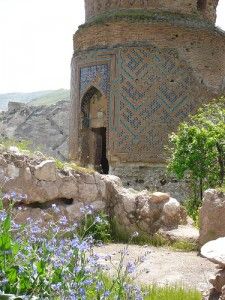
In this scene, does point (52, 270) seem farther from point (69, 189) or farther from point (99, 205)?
point (99, 205)

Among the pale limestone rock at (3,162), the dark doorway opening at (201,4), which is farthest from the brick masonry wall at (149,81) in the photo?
the pale limestone rock at (3,162)

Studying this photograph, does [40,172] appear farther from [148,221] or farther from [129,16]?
[129,16]

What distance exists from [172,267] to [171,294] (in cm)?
134

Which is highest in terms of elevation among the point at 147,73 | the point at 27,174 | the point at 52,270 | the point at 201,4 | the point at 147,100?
the point at 201,4

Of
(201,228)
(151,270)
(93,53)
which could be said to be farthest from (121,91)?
(151,270)

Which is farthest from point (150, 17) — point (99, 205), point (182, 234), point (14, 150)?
point (182, 234)

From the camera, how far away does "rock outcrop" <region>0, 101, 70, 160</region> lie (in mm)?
25109

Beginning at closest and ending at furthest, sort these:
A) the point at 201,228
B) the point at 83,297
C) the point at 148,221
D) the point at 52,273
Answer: the point at 83,297, the point at 52,273, the point at 201,228, the point at 148,221

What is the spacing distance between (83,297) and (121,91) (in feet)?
38.3

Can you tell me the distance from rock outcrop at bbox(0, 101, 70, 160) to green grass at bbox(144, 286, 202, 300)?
2086cm

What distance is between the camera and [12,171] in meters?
6.32

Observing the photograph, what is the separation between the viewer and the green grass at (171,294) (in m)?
3.92

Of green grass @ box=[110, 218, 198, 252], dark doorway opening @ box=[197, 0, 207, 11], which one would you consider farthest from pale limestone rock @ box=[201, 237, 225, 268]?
dark doorway opening @ box=[197, 0, 207, 11]

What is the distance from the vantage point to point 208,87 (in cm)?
1408
